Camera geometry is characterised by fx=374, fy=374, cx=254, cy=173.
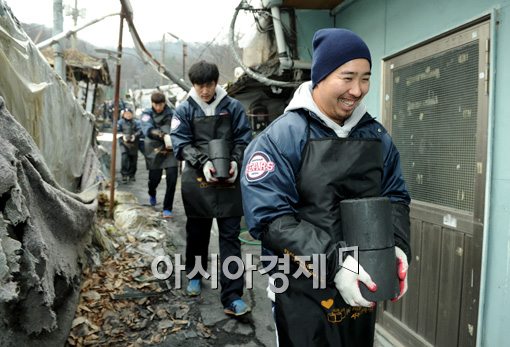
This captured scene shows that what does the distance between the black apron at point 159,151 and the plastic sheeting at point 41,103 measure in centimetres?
195

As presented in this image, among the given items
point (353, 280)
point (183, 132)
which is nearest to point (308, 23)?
point (183, 132)

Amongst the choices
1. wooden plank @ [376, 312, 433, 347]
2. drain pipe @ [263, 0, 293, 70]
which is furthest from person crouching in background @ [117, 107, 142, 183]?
wooden plank @ [376, 312, 433, 347]

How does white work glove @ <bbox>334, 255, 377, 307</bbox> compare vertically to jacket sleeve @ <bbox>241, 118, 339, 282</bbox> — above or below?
below

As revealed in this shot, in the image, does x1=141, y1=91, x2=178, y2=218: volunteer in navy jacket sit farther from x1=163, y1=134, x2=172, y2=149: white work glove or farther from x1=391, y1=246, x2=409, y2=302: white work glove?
x1=391, y1=246, x2=409, y2=302: white work glove

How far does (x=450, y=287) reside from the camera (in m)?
3.00

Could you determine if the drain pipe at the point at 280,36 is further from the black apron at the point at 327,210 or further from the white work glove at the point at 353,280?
the white work glove at the point at 353,280

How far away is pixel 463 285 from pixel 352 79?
6.40 ft

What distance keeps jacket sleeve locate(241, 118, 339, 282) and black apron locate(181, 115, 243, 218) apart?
5.84 ft

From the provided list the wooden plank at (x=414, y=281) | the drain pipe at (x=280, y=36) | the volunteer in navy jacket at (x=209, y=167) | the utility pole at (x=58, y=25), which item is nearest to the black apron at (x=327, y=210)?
the wooden plank at (x=414, y=281)

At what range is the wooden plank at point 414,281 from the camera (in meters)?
3.38

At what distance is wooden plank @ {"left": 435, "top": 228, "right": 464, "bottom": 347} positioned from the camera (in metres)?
2.90

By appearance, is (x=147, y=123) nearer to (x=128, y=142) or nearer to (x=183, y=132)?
(x=183, y=132)

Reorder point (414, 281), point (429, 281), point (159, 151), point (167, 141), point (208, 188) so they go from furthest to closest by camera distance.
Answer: point (159, 151) → point (167, 141) → point (208, 188) → point (414, 281) → point (429, 281)

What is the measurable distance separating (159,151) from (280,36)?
3.55m
